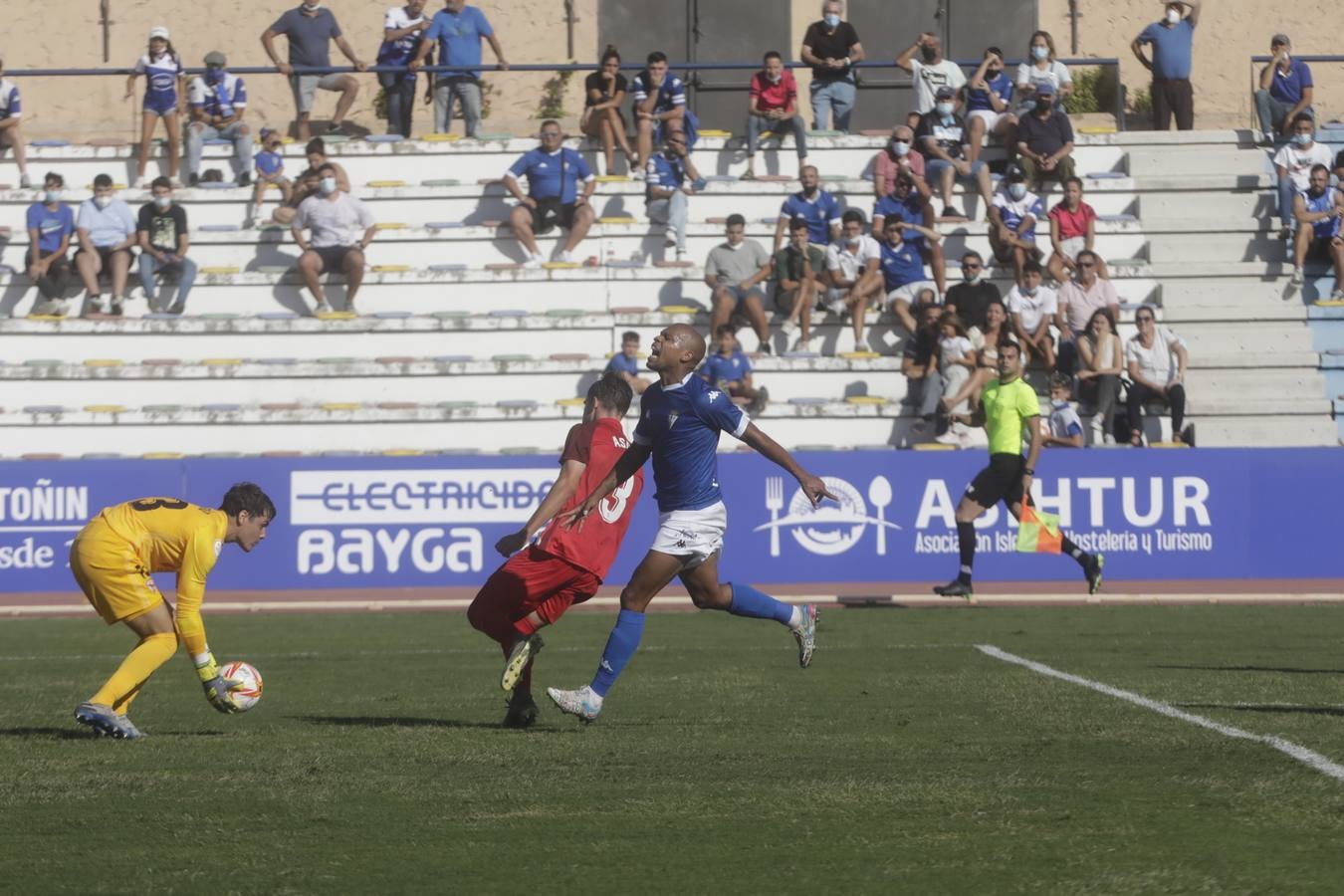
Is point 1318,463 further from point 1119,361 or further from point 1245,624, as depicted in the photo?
point 1245,624

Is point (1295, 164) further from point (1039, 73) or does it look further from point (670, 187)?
point (670, 187)

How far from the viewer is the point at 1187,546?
837 inches

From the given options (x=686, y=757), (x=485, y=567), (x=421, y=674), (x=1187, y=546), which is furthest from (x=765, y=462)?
(x=686, y=757)

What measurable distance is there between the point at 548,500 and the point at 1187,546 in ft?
43.0

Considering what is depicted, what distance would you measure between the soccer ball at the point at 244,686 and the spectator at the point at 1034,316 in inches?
620

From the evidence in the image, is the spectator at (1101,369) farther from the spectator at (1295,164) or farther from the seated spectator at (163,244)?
the seated spectator at (163,244)

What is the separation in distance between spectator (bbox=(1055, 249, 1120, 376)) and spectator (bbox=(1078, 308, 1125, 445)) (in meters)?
0.35

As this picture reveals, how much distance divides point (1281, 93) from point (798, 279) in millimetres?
8682

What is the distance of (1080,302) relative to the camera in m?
23.9

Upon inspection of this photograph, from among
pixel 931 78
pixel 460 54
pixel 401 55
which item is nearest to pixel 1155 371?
pixel 931 78

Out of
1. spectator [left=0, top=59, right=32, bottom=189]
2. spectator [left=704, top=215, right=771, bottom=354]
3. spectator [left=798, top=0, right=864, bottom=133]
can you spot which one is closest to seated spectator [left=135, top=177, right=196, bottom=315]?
spectator [left=0, top=59, right=32, bottom=189]

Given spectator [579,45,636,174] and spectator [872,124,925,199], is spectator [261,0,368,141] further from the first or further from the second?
spectator [872,124,925,199]

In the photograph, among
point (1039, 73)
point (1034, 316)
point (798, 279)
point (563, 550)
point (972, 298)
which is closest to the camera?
point (563, 550)

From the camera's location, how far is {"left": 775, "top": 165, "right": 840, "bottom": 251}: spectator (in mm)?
24938
